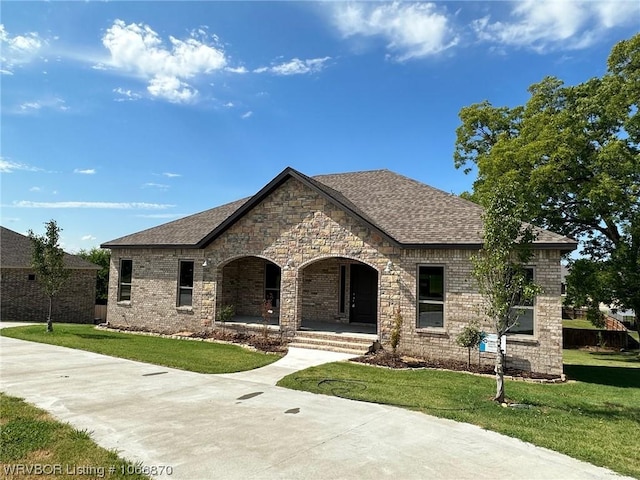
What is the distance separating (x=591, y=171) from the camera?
1880 centimetres

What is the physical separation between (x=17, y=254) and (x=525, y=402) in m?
26.3

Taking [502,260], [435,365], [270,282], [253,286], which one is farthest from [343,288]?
[502,260]

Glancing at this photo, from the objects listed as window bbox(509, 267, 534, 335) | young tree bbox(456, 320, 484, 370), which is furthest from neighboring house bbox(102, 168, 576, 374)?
young tree bbox(456, 320, 484, 370)

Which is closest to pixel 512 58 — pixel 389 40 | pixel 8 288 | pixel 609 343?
pixel 389 40

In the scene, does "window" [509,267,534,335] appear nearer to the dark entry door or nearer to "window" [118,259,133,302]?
the dark entry door

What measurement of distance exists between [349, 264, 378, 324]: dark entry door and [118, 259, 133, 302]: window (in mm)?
10344

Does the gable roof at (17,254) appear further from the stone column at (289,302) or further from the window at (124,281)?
the stone column at (289,302)

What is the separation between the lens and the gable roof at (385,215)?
12.8 m

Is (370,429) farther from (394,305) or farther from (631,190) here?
(631,190)

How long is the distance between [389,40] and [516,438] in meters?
12.6

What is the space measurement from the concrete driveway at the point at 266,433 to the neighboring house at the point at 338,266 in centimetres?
536

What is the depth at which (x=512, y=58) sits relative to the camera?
15.0 meters

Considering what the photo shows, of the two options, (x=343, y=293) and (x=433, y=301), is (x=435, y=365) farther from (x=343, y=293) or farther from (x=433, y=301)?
(x=343, y=293)

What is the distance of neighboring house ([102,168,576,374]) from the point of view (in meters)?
12.2
